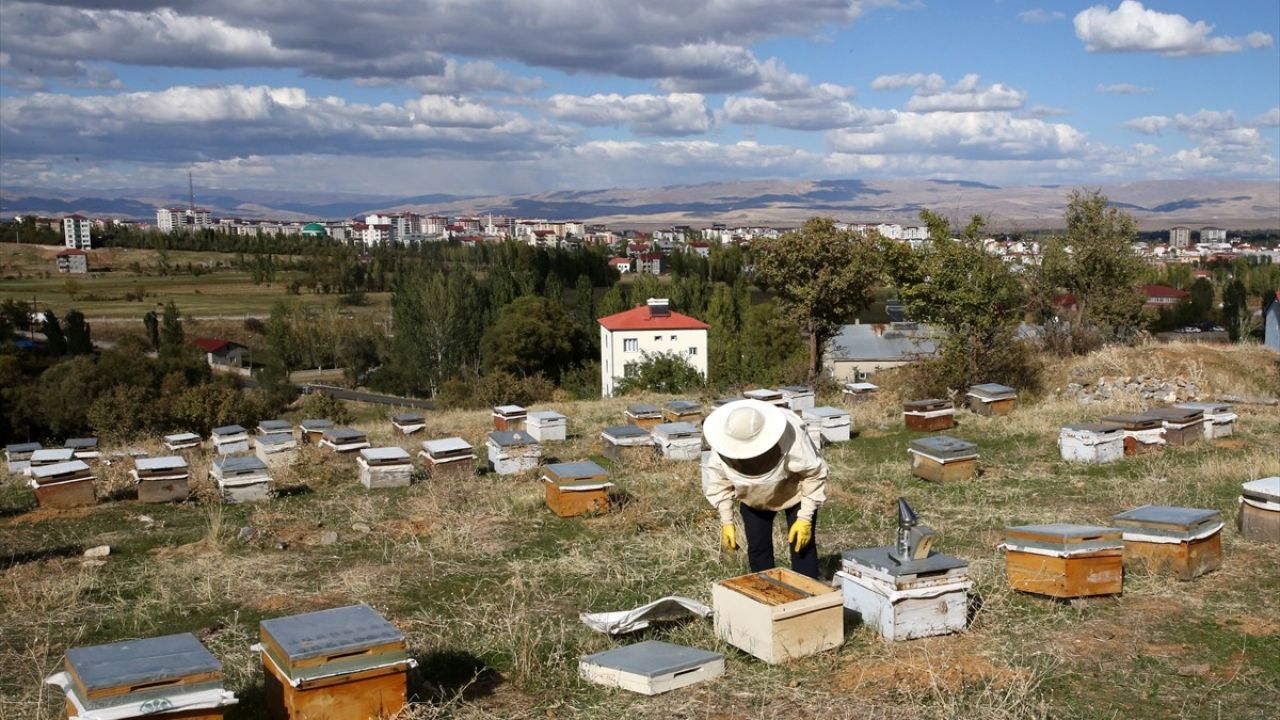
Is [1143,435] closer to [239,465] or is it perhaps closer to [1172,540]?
[1172,540]

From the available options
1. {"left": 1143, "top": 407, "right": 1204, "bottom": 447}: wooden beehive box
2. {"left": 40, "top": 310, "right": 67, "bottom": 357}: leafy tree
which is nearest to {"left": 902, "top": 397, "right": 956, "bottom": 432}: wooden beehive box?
{"left": 1143, "top": 407, "right": 1204, "bottom": 447}: wooden beehive box

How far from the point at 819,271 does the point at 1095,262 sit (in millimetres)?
7078

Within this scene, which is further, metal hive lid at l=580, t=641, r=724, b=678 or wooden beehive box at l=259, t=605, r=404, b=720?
metal hive lid at l=580, t=641, r=724, b=678

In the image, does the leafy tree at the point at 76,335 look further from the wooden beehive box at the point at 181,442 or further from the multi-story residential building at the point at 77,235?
the multi-story residential building at the point at 77,235

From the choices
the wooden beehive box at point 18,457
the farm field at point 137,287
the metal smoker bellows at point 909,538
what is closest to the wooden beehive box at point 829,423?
the metal smoker bellows at point 909,538

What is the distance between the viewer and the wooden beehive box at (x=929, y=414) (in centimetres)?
1470

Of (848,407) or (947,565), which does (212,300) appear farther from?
(947,565)

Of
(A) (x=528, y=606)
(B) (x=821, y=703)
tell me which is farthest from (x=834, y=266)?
(B) (x=821, y=703)

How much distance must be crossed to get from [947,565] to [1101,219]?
70.2 ft

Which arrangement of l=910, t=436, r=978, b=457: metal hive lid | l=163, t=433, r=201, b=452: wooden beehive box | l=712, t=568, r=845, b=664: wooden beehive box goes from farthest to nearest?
l=163, t=433, r=201, b=452: wooden beehive box
l=910, t=436, r=978, b=457: metal hive lid
l=712, t=568, r=845, b=664: wooden beehive box

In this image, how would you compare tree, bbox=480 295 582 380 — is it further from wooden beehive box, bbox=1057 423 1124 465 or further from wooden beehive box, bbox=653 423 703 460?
wooden beehive box, bbox=1057 423 1124 465

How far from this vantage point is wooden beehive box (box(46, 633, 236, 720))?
13.4 ft

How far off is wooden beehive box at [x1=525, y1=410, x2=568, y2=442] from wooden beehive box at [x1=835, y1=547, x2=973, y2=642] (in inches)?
380

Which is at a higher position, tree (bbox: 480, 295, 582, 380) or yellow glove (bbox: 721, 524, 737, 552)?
yellow glove (bbox: 721, 524, 737, 552)
